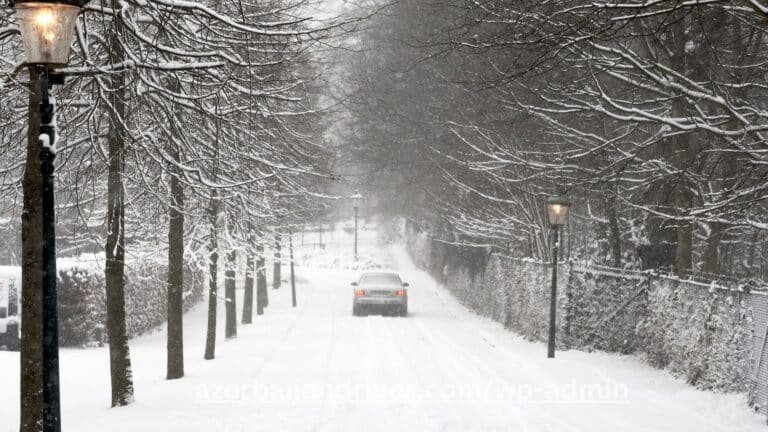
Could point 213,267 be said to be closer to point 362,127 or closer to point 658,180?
point 658,180

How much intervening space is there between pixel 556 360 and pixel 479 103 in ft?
26.6

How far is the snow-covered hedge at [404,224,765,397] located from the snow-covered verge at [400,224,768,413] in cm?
1

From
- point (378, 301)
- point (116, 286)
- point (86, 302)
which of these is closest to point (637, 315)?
point (116, 286)

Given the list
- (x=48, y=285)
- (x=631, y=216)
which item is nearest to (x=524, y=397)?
(x=48, y=285)

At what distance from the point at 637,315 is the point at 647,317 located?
3.48 feet

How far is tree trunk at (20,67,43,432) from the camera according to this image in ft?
23.9

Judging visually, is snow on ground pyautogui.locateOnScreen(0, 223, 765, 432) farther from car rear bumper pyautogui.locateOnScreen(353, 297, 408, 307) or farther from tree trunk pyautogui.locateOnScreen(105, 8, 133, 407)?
car rear bumper pyautogui.locateOnScreen(353, 297, 408, 307)

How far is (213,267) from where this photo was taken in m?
17.0

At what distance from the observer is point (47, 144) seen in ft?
18.4

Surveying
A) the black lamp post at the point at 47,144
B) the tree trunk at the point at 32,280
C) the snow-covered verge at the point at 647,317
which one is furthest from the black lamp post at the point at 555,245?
the black lamp post at the point at 47,144

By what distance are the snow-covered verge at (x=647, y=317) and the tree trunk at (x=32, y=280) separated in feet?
27.3

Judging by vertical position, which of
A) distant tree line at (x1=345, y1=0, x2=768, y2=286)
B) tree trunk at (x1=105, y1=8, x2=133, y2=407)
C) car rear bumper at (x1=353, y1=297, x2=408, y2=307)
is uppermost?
distant tree line at (x1=345, y1=0, x2=768, y2=286)

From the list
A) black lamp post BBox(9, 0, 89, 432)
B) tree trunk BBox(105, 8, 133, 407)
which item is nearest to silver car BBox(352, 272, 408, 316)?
tree trunk BBox(105, 8, 133, 407)

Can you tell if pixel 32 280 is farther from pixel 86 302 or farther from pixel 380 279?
pixel 380 279
